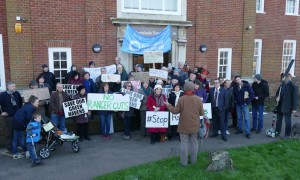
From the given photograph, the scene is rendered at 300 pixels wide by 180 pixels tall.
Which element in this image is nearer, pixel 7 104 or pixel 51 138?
pixel 51 138

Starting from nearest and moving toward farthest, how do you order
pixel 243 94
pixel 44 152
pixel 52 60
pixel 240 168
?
pixel 240 168 → pixel 44 152 → pixel 243 94 → pixel 52 60

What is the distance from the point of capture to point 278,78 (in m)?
18.7

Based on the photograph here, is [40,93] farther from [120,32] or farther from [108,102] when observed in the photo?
[120,32]

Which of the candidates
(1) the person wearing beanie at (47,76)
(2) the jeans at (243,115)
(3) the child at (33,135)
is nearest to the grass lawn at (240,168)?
(2) the jeans at (243,115)

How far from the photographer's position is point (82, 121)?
29.5 ft

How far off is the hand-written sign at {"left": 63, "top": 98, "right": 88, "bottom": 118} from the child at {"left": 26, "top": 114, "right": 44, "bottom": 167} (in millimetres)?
1576

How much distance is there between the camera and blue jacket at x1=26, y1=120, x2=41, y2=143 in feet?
23.0

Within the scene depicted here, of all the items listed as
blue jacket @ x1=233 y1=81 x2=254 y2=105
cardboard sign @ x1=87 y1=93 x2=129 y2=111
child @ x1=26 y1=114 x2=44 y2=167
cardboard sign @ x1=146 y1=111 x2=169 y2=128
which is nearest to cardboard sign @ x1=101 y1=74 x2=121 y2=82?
cardboard sign @ x1=87 y1=93 x2=129 y2=111

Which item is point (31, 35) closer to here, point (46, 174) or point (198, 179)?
point (46, 174)

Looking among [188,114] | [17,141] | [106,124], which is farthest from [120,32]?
[188,114]

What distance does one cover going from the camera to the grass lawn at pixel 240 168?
6.30m

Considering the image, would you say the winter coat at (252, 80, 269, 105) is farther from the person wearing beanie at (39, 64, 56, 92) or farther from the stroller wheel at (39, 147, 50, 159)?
the person wearing beanie at (39, 64, 56, 92)

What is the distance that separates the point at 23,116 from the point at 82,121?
198 centimetres

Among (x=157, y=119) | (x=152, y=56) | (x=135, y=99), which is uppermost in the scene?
(x=152, y=56)
